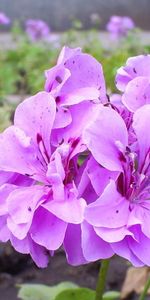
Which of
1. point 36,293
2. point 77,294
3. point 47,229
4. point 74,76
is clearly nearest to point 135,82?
point 74,76

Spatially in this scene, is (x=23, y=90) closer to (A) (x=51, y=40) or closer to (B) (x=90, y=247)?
(A) (x=51, y=40)

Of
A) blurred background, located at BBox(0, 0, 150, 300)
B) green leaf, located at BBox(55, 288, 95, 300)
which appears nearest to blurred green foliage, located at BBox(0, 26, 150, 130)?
blurred background, located at BBox(0, 0, 150, 300)

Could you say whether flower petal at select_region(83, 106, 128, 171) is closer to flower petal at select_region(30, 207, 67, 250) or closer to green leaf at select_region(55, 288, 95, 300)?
flower petal at select_region(30, 207, 67, 250)

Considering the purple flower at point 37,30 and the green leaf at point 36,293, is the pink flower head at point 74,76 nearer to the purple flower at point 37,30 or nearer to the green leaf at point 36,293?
the green leaf at point 36,293

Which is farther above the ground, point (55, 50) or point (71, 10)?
point (55, 50)

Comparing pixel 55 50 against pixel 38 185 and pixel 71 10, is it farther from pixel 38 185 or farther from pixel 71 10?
pixel 38 185

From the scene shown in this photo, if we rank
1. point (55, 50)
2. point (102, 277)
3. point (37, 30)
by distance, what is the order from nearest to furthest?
1. point (102, 277)
2. point (55, 50)
3. point (37, 30)

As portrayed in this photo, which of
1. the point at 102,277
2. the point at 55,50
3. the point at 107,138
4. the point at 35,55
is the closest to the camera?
the point at 107,138

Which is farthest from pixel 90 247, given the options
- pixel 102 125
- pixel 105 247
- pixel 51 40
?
pixel 51 40
